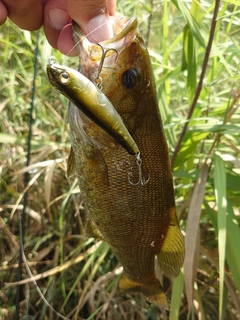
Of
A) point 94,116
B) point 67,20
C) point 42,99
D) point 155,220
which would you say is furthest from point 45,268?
point 94,116

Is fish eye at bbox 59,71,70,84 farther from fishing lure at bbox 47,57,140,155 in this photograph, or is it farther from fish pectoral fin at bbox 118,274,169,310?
fish pectoral fin at bbox 118,274,169,310

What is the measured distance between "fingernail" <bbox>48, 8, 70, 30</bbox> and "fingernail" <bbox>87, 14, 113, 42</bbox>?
0.39 metres

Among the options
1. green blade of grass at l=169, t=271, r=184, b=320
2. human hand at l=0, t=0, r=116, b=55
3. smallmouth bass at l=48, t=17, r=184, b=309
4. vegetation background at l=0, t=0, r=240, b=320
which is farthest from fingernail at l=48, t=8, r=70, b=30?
green blade of grass at l=169, t=271, r=184, b=320

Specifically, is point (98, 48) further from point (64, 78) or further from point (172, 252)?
point (172, 252)

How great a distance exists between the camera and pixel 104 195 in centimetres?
108

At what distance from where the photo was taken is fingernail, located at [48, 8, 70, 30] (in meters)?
1.33

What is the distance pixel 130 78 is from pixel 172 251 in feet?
1.67

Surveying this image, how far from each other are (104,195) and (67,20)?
589 millimetres

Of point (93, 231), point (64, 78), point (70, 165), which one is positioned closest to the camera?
point (64, 78)

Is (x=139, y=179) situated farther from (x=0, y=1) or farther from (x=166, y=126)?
(x=0, y=1)

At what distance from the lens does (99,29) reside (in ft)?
3.12

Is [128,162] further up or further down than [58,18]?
further down

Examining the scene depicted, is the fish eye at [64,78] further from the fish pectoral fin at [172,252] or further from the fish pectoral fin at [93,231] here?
the fish pectoral fin at [93,231]

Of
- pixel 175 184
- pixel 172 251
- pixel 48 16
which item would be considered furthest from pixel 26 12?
pixel 175 184
